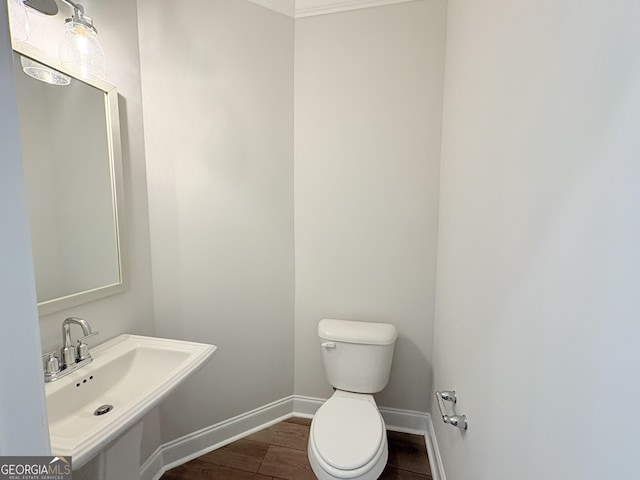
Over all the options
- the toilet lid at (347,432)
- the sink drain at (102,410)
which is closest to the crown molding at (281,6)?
the sink drain at (102,410)

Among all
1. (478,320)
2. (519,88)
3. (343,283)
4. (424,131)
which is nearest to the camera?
(519,88)

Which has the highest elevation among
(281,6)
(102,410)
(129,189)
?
(281,6)

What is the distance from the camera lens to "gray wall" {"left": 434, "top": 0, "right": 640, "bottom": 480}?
0.40 m

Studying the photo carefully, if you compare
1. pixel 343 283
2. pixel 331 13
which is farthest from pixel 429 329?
pixel 331 13

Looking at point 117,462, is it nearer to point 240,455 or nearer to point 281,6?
point 240,455

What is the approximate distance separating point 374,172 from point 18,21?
1575 mm

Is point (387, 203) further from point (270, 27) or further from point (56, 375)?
point (56, 375)

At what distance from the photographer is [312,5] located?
1727mm

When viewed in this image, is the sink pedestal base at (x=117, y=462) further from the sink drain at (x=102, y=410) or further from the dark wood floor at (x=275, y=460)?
the dark wood floor at (x=275, y=460)

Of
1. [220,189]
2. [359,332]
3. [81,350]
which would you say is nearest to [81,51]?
[220,189]

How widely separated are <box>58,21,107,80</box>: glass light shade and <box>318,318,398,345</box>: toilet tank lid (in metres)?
1.60

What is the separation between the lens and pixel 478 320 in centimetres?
95

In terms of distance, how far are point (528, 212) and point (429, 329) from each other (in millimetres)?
1308

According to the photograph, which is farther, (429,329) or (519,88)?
(429,329)
